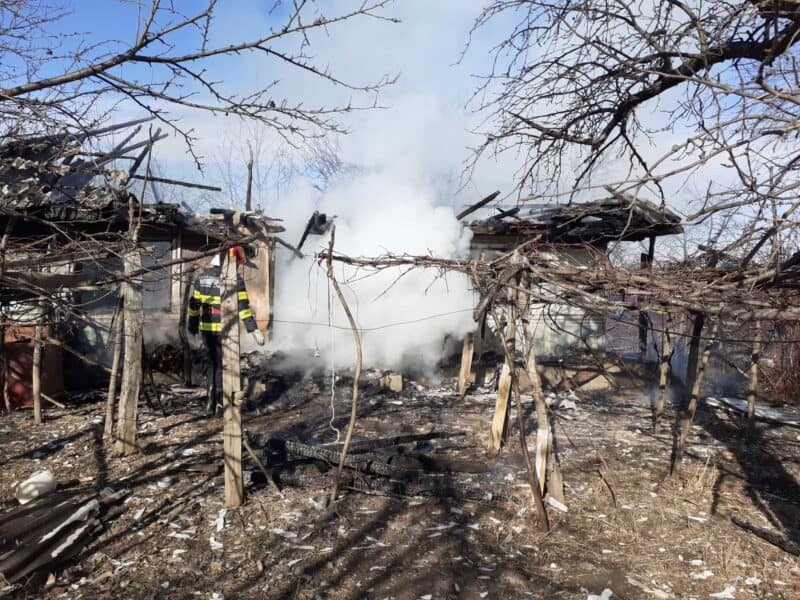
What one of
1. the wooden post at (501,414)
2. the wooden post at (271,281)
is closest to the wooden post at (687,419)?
the wooden post at (501,414)

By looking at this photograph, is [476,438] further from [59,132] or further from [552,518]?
[59,132]

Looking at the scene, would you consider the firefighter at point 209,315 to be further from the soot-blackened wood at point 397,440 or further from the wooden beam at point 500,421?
the wooden beam at point 500,421

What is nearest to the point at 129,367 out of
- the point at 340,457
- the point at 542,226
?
the point at 340,457

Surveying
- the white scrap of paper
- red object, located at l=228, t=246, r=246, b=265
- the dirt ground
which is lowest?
the dirt ground

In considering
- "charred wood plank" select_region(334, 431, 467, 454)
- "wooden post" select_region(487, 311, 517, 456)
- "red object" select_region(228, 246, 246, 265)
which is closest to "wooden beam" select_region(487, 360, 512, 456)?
"wooden post" select_region(487, 311, 517, 456)

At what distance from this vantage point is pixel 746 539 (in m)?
4.91

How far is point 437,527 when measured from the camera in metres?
4.90

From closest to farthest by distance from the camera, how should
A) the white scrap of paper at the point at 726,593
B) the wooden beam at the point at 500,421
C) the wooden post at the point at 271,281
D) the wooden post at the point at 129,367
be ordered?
the white scrap of paper at the point at 726,593, the wooden beam at the point at 500,421, the wooden post at the point at 129,367, the wooden post at the point at 271,281

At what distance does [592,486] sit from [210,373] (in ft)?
18.1

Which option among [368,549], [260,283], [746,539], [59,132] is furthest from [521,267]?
[260,283]

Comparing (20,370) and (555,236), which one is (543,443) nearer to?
(555,236)

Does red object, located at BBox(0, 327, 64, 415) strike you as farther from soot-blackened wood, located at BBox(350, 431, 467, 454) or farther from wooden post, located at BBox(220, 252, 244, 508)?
soot-blackened wood, located at BBox(350, 431, 467, 454)

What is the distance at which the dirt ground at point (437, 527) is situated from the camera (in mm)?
4039

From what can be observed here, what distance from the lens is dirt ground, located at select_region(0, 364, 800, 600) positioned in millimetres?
4039
